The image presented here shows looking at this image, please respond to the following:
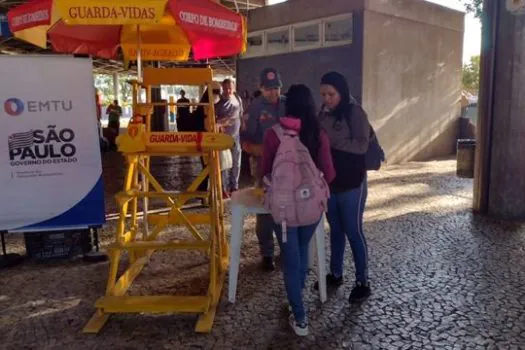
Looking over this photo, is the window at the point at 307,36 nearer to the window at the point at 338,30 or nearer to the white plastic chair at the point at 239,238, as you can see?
the window at the point at 338,30

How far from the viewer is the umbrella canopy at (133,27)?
335 cm

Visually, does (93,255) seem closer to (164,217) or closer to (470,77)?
(164,217)

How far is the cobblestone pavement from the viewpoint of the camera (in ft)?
9.52

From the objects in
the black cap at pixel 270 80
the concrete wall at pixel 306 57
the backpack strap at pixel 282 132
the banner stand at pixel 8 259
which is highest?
the concrete wall at pixel 306 57

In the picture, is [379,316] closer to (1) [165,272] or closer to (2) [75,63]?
(1) [165,272]

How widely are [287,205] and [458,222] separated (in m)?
3.40

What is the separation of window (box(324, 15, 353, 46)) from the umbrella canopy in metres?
5.35

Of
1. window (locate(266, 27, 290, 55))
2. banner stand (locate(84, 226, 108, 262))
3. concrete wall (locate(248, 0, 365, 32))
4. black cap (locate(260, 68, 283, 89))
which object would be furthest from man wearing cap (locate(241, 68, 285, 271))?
window (locate(266, 27, 290, 55))

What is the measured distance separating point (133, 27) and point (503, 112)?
417 cm

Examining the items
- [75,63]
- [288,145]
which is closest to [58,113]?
[75,63]

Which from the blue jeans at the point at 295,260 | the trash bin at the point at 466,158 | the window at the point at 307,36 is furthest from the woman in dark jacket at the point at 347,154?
the window at the point at 307,36

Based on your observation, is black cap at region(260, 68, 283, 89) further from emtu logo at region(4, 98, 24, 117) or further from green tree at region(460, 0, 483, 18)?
green tree at region(460, 0, 483, 18)

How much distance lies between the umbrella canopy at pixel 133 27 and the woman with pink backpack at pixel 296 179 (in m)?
1.23

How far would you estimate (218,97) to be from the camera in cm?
693
